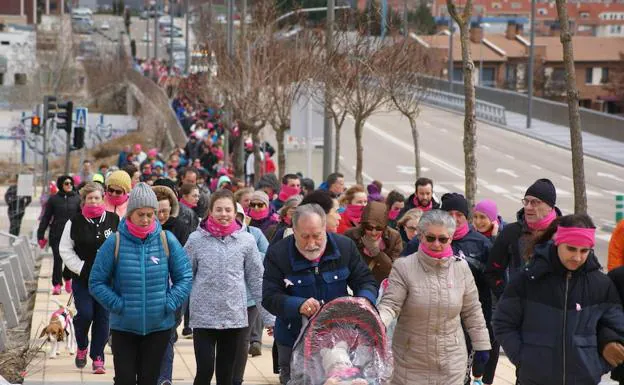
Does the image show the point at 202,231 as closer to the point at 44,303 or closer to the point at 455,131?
the point at 44,303

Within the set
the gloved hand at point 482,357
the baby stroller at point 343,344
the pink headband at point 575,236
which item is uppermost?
the pink headband at point 575,236

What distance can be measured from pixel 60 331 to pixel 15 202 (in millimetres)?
18425

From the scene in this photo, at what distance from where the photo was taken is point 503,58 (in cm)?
11631

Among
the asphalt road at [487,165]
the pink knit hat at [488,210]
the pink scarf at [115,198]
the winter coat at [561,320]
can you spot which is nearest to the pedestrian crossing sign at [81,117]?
the asphalt road at [487,165]

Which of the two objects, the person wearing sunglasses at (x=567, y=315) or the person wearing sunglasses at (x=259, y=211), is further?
the person wearing sunglasses at (x=259, y=211)

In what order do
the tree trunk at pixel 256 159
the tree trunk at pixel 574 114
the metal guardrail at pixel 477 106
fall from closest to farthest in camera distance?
the tree trunk at pixel 574 114 < the tree trunk at pixel 256 159 < the metal guardrail at pixel 477 106

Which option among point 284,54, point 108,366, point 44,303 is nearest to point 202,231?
point 108,366

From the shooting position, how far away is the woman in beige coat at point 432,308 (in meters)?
8.96

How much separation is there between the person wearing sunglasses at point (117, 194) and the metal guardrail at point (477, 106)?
157ft

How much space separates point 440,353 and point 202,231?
263cm

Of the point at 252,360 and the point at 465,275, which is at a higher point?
the point at 465,275

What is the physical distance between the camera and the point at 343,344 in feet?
28.1

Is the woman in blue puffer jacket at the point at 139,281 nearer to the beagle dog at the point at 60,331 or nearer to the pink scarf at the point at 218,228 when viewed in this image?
the pink scarf at the point at 218,228

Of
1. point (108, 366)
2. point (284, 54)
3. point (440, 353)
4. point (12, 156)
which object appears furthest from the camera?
point (12, 156)
